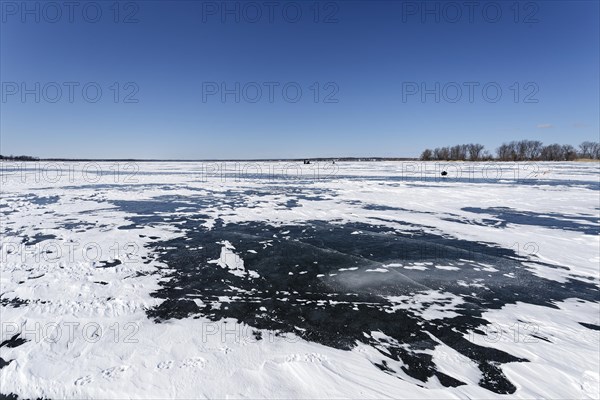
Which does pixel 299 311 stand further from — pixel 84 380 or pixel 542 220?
pixel 542 220

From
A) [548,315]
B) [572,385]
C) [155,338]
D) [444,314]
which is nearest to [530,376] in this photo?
[572,385]

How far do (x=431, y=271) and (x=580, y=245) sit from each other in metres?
4.50

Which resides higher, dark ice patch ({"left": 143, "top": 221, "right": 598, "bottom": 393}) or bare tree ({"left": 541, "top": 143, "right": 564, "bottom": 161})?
bare tree ({"left": 541, "top": 143, "right": 564, "bottom": 161})

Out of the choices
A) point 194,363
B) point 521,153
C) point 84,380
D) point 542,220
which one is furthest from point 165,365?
point 521,153

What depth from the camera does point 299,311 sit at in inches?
166

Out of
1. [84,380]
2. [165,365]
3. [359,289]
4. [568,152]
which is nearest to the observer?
[84,380]

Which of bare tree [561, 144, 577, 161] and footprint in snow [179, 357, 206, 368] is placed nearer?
footprint in snow [179, 357, 206, 368]

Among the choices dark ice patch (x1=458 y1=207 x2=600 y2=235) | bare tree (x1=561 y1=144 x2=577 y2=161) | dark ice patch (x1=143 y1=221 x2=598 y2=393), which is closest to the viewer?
dark ice patch (x1=143 y1=221 x2=598 y2=393)

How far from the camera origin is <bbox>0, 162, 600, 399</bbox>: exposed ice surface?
2.89 metres

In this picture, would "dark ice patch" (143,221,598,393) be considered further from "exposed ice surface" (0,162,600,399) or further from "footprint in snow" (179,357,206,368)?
"footprint in snow" (179,357,206,368)

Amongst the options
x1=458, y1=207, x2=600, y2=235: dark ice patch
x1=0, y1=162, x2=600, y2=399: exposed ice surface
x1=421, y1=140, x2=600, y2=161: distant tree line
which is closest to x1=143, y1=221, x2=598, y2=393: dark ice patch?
x1=0, y1=162, x2=600, y2=399: exposed ice surface

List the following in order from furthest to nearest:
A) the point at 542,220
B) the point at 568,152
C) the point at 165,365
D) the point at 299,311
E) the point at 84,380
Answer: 1. the point at 568,152
2. the point at 542,220
3. the point at 299,311
4. the point at 165,365
5. the point at 84,380

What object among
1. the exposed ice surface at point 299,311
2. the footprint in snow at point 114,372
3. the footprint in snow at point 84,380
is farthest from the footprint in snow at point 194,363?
Answer: the footprint in snow at point 84,380

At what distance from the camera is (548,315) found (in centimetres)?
410
